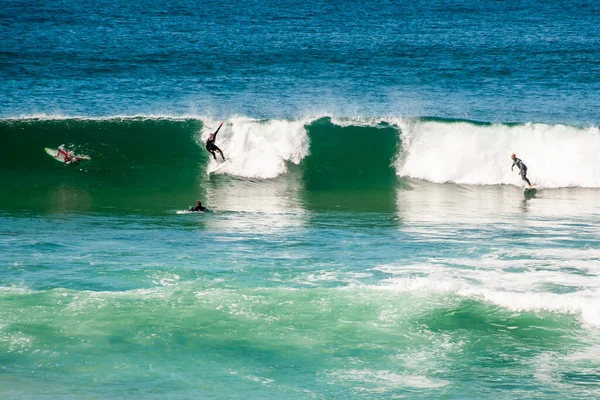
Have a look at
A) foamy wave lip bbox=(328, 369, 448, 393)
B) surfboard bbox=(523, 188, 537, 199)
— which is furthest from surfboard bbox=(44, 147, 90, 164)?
foamy wave lip bbox=(328, 369, 448, 393)

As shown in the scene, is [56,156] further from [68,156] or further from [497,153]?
A: [497,153]

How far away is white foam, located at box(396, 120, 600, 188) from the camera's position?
935 inches

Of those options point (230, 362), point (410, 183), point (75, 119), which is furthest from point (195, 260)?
point (75, 119)

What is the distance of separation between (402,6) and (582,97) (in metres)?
17.5

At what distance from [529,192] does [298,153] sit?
21.5 feet

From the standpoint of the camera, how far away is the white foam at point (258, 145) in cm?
2411

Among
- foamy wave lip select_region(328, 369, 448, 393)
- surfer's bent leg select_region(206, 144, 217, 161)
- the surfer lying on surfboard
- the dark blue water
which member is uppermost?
the dark blue water

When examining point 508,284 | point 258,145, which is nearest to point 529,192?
point 258,145

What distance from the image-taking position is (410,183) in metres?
23.5

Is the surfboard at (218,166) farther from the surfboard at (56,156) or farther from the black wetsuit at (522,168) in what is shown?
the black wetsuit at (522,168)

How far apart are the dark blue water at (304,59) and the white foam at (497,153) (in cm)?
229

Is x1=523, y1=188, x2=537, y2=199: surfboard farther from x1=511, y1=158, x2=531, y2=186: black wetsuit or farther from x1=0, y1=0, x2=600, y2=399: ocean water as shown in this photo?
x1=0, y1=0, x2=600, y2=399: ocean water

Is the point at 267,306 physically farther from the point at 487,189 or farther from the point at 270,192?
the point at 487,189

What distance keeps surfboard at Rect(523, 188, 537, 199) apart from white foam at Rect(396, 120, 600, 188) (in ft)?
2.15
